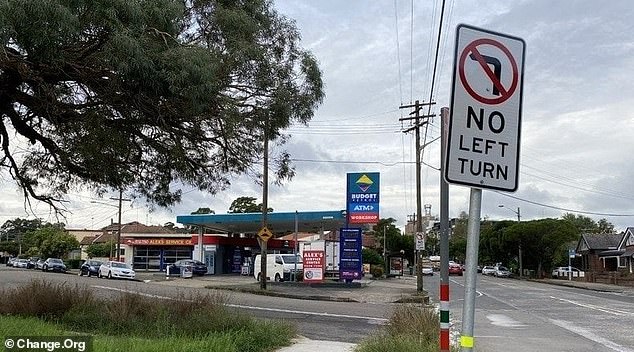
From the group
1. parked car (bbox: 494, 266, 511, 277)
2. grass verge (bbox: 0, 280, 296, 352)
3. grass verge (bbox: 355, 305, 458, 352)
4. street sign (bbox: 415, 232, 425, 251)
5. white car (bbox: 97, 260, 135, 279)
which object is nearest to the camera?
grass verge (bbox: 355, 305, 458, 352)

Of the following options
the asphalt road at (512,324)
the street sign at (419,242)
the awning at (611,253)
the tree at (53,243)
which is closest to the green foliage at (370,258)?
the awning at (611,253)

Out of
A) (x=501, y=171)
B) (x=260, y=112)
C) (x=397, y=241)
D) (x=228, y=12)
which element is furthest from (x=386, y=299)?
(x=397, y=241)

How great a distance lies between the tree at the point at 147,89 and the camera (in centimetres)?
1027

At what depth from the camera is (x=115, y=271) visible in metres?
46.2

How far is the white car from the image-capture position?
45.8 metres

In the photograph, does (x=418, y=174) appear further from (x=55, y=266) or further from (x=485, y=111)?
(x=55, y=266)

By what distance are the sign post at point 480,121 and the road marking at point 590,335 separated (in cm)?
1169

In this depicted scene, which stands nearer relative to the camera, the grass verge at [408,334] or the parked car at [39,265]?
the grass verge at [408,334]

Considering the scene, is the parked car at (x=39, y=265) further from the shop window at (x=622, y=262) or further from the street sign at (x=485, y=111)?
the street sign at (x=485, y=111)

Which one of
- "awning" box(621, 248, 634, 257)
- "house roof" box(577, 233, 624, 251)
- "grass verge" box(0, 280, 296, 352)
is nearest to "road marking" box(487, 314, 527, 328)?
"grass verge" box(0, 280, 296, 352)

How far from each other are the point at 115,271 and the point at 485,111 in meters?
45.3

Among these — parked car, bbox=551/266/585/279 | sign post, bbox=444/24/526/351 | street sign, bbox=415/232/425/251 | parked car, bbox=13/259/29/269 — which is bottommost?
parked car, bbox=13/259/29/269

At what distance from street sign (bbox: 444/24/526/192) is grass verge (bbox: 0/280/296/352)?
617 cm

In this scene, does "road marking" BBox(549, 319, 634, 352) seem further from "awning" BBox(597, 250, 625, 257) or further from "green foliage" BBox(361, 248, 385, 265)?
"awning" BBox(597, 250, 625, 257)
